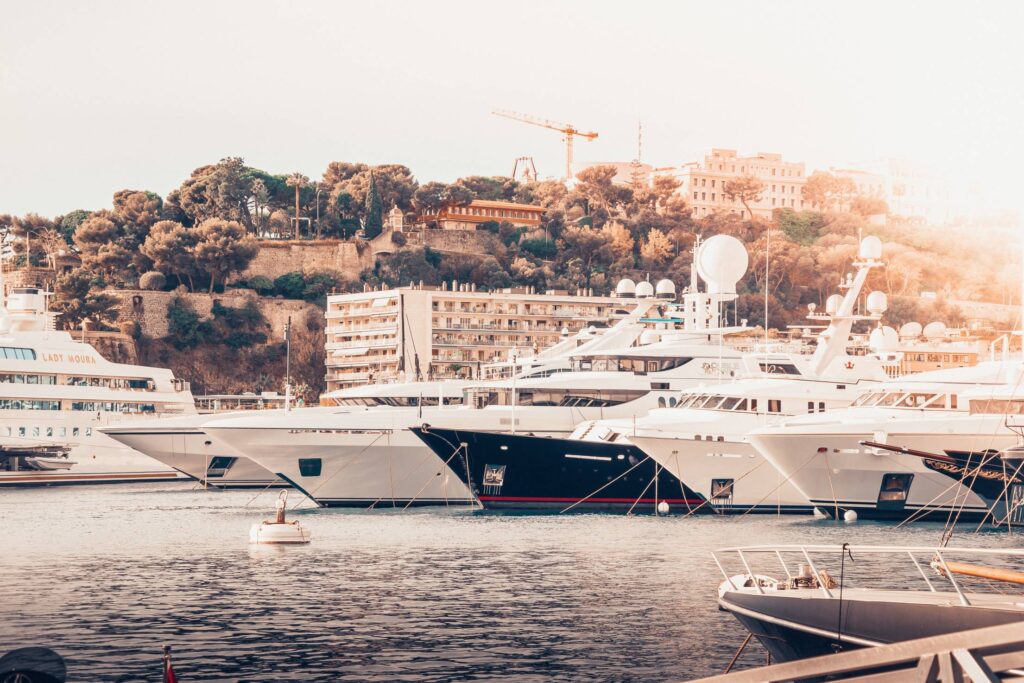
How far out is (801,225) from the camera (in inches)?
7544

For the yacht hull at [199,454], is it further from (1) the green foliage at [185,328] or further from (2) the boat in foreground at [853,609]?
(1) the green foliage at [185,328]

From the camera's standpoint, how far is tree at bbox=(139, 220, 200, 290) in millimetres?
139250

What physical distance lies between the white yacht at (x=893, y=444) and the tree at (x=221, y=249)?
97162mm

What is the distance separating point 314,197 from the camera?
167 metres

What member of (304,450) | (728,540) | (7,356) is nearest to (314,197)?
(7,356)

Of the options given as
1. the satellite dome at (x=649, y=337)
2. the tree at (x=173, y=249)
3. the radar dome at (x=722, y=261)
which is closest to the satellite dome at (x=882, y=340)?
the satellite dome at (x=649, y=337)

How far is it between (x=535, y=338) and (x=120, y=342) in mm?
38359

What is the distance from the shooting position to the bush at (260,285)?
14338cm

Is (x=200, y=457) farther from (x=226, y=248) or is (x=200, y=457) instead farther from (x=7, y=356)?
(x=226, y=248)

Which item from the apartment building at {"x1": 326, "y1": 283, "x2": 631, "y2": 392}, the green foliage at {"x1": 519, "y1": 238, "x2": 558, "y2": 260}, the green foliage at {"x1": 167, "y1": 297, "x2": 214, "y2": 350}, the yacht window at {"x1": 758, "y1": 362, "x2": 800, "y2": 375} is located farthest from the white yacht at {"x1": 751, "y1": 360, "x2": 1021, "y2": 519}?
the green foliage at {"x1": 519, "y1": 238, "x2": 558, "y2": 260}

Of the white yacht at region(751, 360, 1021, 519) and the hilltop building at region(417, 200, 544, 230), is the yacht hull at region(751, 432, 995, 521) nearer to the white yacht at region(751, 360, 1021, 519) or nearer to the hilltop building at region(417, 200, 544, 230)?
the white yacht at region(751, 360, 1021, 519)

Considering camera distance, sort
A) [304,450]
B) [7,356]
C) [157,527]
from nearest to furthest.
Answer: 1. [157,527]
2. [304,450]
3. [7,356]

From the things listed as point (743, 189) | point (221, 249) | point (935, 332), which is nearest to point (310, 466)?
point (935, 332)

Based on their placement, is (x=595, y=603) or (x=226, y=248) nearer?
(x=595, y=603)
